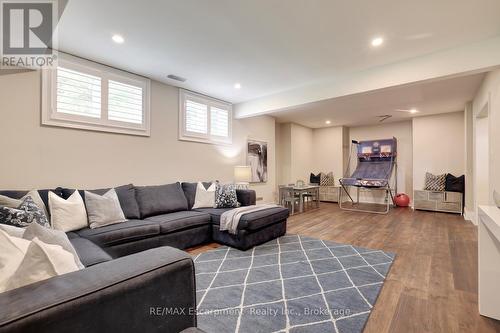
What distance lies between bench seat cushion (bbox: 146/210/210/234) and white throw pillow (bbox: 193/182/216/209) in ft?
1.40

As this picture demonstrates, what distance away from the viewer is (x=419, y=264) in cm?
273

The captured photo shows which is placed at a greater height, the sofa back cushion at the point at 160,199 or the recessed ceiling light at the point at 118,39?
the recessed ceiling light at the point at 118,39

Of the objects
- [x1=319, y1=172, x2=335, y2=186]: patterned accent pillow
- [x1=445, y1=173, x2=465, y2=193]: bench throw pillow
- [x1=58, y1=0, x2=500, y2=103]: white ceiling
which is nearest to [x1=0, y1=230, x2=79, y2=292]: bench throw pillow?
[x1=58, y1=0, x2=500, y2=103]: white ceiling

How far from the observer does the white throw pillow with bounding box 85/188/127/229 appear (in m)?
2.64

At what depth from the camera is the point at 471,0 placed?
2.08 metres

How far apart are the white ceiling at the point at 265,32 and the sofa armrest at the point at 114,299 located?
7.34 ft

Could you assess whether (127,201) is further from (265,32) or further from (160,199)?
(265,32)

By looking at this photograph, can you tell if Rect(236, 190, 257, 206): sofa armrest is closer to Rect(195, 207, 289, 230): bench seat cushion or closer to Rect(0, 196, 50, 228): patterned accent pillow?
Rect(195, 207, 289, 230): bench seat cushion

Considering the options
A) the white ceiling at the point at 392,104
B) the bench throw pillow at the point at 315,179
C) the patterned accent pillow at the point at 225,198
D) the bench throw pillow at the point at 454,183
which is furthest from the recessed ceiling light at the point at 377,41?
the bench throw pillow at the point at 315,179

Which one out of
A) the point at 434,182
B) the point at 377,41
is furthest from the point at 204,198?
the point at 434,182

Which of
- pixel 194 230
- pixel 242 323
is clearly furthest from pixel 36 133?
pixel 242 323

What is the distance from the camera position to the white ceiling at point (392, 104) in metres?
3.99

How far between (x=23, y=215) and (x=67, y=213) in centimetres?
61

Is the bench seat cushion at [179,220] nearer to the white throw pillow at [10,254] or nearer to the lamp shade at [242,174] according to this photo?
the lamp shade at [242,174]
